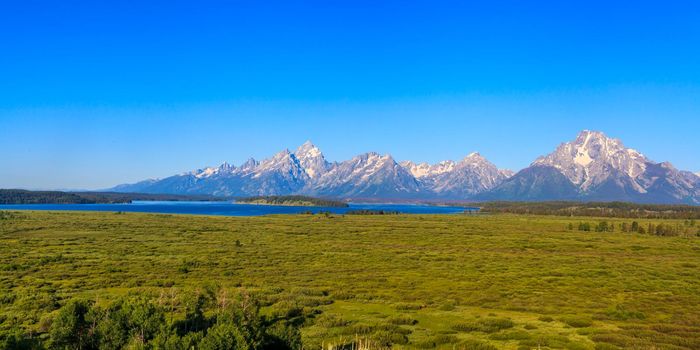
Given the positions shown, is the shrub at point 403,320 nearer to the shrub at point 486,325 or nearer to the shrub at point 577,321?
the shrub at point 486,325

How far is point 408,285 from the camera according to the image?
53.3m

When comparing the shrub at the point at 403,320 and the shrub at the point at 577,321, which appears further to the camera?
the shrub at the point at 577,321

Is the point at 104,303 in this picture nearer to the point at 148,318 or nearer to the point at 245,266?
the point at 148,318

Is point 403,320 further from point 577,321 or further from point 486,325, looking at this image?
point 577,321

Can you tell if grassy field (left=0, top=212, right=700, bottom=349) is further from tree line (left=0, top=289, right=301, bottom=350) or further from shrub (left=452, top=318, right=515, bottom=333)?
tree line (left=0, top=289, right=301, bottom=350)

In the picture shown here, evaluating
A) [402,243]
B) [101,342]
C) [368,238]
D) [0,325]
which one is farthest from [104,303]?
[368,238]

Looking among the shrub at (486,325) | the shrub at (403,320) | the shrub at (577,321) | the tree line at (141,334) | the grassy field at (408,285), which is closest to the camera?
the tree line at (141,334)

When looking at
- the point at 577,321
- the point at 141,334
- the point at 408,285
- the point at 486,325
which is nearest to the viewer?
the point at 141,334

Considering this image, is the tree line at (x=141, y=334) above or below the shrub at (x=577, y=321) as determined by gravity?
above

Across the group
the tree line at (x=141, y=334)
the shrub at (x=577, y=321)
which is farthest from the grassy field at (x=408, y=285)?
the tree line at (x=141, y=334)

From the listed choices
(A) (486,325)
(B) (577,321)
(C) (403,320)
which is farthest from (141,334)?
(B) (577,321)

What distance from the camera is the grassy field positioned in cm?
3322

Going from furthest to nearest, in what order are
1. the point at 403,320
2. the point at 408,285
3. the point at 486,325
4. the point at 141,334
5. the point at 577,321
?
the point at 408,285
the point at 577,321
the point at 403,320
the point at 486,325
the point at 141,334

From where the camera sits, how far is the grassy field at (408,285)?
33.2 meters
